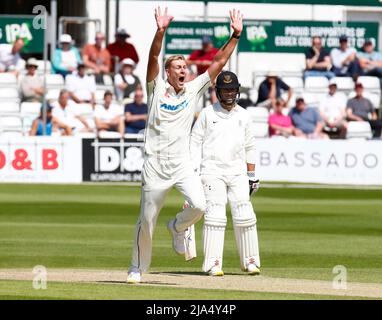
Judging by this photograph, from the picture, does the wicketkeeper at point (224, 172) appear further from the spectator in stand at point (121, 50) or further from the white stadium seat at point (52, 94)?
the spectator in stand at point (121, 50)

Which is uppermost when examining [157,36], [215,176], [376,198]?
[157,36]

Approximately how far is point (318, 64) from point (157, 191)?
18.1 m

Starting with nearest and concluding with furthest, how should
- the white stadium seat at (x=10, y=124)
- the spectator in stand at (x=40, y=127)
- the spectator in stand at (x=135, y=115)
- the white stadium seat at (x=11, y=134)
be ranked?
the white stadium seat at (x=11, y=134)
the spectator in stand at (x=40, y=127)
the white stadium seat at (x=10, y=124)
the spectator in stand at (x=135, y=115)

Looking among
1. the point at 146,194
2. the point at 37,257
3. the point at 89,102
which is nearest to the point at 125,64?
the point at 89,102

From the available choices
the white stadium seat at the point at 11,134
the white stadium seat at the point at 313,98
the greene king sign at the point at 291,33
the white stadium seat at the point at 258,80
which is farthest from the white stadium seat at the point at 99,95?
the white stadium seat at the point at 313,98

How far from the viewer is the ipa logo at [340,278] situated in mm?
11102

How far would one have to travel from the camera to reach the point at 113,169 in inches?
1009

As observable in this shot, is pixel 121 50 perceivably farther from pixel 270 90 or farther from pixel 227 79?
pixel 227 79

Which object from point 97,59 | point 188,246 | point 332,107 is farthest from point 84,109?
point 188,246

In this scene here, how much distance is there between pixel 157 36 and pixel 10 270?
3.06 metres

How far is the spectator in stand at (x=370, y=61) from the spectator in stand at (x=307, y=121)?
9.45 feet

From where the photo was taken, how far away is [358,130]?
2673 cm
